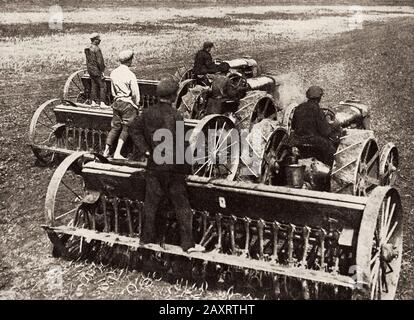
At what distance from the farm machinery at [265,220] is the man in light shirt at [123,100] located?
1.28m

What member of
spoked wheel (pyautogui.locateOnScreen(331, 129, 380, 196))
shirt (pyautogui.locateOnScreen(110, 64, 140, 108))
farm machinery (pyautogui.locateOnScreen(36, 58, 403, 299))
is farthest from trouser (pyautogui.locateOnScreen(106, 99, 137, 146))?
spoked wheel (pyautogui.locateOnScreen(331, 129, 380, 196))

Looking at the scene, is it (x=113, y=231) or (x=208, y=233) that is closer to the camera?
(x=208, y=233)

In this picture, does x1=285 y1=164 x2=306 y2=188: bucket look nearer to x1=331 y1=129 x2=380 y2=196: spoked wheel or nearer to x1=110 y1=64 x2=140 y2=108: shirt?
x1=331 y1=129 x2=380 y2=196: spoked wheel

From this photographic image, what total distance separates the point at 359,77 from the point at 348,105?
367 inches

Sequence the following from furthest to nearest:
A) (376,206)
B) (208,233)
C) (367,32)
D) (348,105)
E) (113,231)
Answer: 1. (367,32)
2. (348,105)
3. (113,231)
4. (208,233)
5. (376,206)

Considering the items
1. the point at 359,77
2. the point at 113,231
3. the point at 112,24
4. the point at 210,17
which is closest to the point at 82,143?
the point at 113,231

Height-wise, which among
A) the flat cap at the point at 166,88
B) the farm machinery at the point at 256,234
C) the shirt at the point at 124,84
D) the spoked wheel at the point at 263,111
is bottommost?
the farm machinery at the point at 256,234

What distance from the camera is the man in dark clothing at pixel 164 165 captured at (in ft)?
17.9

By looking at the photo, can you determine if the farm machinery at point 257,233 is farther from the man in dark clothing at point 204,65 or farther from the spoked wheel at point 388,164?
the man in dark clothing at point 204,65

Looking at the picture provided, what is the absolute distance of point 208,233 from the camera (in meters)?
5.99

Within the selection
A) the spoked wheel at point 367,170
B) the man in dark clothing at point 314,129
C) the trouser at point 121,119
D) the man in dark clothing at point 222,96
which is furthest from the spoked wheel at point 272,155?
the trouser at point 121,119

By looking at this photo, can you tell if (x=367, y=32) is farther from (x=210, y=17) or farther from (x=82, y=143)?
(x=82, y=143)

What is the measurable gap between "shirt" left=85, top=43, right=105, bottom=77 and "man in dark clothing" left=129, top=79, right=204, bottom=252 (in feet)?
17.9

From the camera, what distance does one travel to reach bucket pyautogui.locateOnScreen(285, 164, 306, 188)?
692 cm
